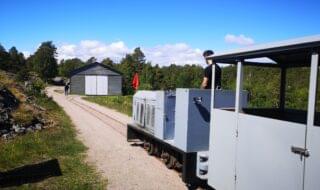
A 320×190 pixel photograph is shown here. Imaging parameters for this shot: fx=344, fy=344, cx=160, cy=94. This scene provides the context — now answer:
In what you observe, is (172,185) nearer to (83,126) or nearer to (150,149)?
(150,149)

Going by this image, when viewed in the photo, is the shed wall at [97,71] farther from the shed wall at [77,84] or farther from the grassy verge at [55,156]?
the grassy verge at [55,156]

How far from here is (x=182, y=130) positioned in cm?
750

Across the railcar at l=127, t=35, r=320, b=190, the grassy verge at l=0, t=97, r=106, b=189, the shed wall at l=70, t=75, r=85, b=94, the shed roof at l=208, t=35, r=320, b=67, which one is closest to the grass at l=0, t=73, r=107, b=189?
the grassy verge at l=0, t=97, r=106, b=189

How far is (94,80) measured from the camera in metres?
52.2

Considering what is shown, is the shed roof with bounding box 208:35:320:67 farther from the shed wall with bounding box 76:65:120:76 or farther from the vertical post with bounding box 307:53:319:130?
the shed wall with bounding box 76:65:120:76

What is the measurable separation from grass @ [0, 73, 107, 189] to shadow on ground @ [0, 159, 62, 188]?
0.19m

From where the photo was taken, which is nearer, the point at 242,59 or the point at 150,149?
the point at 242,59

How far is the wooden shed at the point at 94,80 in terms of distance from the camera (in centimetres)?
5188

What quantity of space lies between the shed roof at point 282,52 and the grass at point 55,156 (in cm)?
394

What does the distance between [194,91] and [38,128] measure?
9118mm

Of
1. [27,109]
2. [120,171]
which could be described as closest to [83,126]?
[27,109]

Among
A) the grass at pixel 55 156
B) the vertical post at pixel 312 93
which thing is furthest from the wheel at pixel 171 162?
the vertical post at pixel 312 93

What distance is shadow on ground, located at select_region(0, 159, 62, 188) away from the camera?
297 inches

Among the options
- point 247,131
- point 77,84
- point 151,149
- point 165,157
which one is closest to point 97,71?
point 77,84
